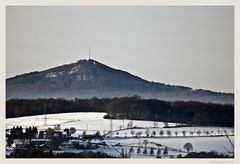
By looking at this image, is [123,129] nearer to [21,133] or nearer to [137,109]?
[137,109]

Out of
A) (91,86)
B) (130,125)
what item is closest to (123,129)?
(130,125)

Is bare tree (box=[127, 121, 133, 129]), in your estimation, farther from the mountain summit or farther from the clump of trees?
the clump of trees

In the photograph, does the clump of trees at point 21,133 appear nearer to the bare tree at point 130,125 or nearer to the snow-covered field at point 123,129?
the snow-covered field at point 123,129

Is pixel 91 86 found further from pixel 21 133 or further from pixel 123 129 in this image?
pixel 21 133

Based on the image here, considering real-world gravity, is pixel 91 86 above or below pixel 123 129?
above

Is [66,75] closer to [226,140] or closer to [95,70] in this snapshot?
Answer: [95,70]

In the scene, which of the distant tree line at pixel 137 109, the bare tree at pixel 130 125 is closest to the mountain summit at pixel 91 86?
the distant tree line at pixel 137 109

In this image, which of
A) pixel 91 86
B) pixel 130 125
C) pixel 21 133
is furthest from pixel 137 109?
pixel 21 133
